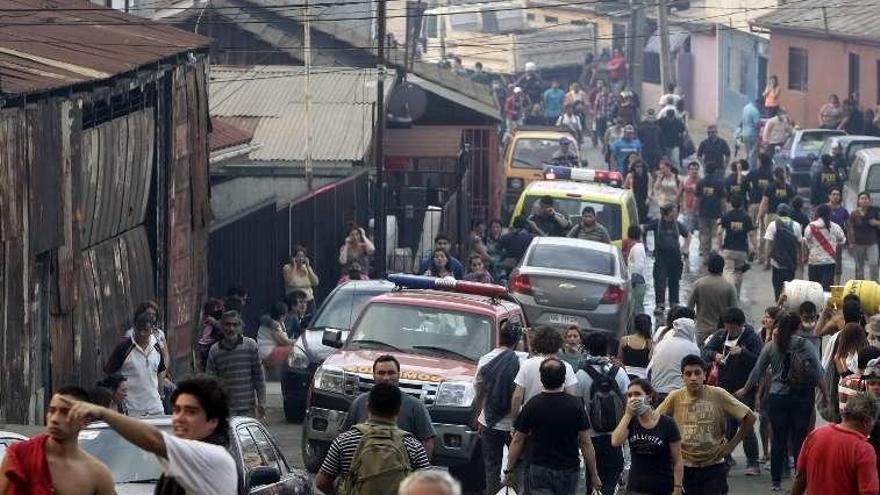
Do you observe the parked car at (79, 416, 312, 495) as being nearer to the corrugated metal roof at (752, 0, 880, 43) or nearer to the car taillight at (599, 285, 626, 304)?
the car taillight at (599, 285, 626, 304)

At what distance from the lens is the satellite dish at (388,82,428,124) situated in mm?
37625

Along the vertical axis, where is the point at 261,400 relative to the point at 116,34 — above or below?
below

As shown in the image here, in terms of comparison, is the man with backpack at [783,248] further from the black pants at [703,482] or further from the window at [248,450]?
the window at [248,450]

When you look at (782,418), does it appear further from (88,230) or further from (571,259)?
(571,259)

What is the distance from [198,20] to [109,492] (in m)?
30.1

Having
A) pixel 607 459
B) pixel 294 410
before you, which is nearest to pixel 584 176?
pixel 294 410

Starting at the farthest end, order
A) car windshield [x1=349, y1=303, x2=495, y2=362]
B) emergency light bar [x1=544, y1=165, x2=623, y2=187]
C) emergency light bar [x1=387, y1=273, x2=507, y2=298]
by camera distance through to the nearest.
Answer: emergency light bar [x1=544, y1=165, x2=623, y2=187], emergency light bar [x1=387, y1=273, x2=507, y2=298], car windshield [x1=349, y1=303, x2=495, y2=362]

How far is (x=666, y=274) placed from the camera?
2872cm

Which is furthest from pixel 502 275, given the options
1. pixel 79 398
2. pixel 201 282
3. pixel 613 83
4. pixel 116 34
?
pixel 613 83

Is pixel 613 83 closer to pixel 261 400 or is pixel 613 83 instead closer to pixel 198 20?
pixel 198 20

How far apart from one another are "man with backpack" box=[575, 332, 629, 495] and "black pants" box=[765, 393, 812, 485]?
2066 millimetres

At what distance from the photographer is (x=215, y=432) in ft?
26.9

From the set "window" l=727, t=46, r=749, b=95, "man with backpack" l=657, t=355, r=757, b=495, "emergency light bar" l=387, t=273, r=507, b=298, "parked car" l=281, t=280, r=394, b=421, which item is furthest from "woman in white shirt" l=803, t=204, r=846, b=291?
"window" l=727, t=46, r=749, b=95

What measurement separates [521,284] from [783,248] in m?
3.92
